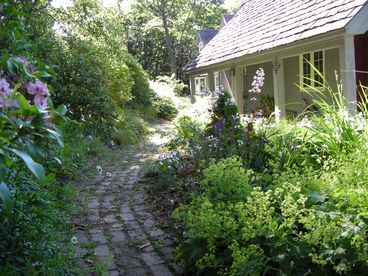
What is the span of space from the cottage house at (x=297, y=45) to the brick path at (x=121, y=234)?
2.30m

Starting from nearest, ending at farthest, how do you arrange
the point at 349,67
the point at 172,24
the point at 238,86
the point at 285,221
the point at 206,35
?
the point at 285,221 < the point at 349,67 < the point at 238,86 < the point at 206,35 < the point at 172,24

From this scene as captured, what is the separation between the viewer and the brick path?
→ 11.8ft

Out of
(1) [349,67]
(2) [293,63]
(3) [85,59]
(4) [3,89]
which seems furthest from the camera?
(2) [293,63]

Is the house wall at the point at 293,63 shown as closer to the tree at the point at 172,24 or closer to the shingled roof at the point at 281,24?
the shingled roof at the point at 281,24

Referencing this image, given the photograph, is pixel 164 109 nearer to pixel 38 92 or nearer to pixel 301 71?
pixel 301 71

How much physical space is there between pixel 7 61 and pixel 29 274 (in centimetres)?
141

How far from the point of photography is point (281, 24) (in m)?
10.3

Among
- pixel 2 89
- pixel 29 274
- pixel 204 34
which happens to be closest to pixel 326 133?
pixel 29 274

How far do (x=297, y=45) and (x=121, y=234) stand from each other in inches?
226

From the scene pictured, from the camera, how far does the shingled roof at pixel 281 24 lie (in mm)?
7508

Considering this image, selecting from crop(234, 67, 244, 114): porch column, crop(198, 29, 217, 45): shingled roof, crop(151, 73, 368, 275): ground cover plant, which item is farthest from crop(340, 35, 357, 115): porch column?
crop(198, 29, 217, 45): shingled roof

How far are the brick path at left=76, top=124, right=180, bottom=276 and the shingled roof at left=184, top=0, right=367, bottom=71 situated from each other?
431 cm

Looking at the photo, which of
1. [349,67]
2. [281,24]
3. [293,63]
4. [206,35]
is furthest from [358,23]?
[206,35]

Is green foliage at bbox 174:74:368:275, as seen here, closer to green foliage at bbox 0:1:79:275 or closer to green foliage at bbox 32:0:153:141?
green foliage at bbox 0:1:79:275
